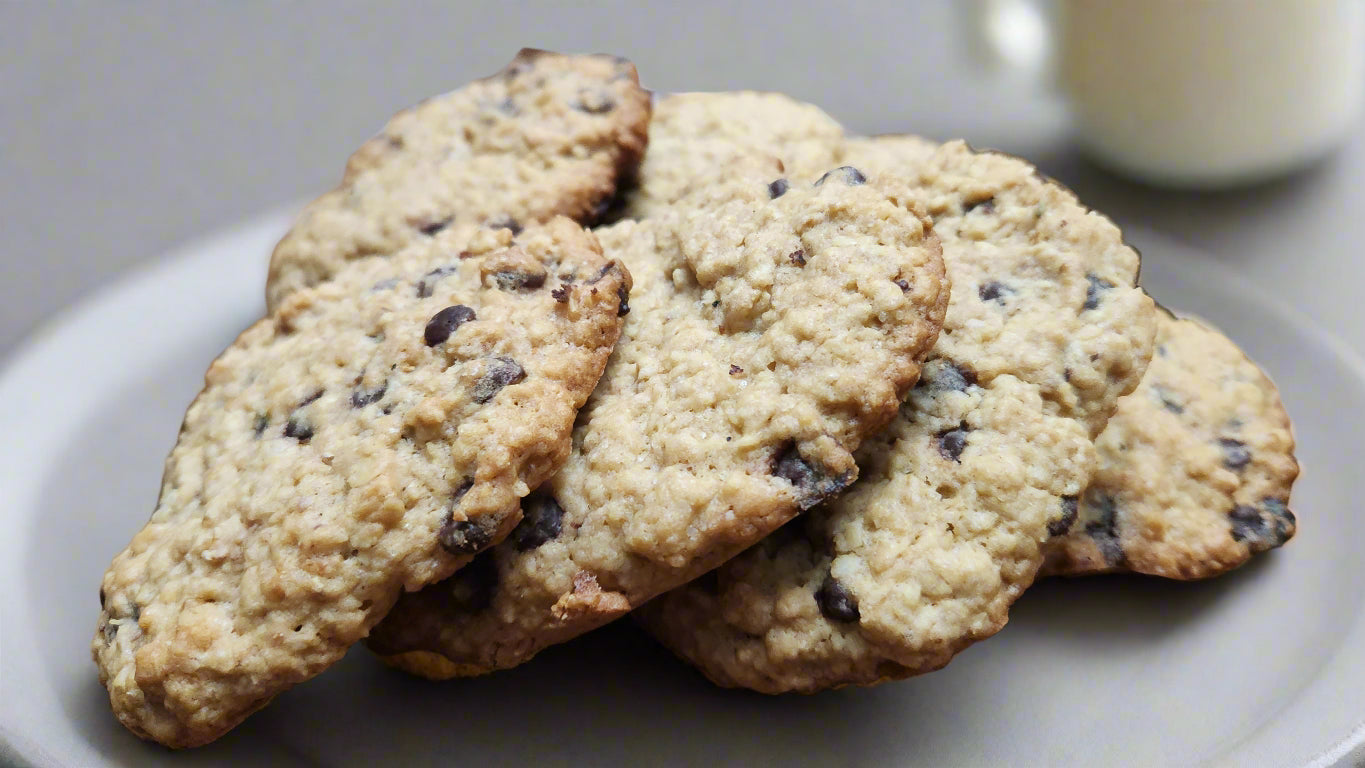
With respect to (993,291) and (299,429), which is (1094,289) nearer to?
(993,291)

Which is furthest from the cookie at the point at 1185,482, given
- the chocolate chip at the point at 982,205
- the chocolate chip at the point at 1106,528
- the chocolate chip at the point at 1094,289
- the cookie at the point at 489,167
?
the cookie at the point at 489,167

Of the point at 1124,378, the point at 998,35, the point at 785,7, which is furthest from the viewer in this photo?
the point at 785,7

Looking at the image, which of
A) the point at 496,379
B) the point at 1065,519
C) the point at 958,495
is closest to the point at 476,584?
the point at 496,379

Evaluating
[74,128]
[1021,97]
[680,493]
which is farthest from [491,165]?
[74,128]

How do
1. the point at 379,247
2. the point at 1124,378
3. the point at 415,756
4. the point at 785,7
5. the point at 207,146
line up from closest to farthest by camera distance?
the point at 1124,378
the point at 415,756
the point at 379,247
the point at 207,146
the point at 785,7

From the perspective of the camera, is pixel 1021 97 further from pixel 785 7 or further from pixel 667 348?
pixel 667 348

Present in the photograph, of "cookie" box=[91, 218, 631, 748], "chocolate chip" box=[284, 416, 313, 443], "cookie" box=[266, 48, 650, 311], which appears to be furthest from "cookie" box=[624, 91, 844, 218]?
"chocolate chip" box=[284, 416, 313, 443]
